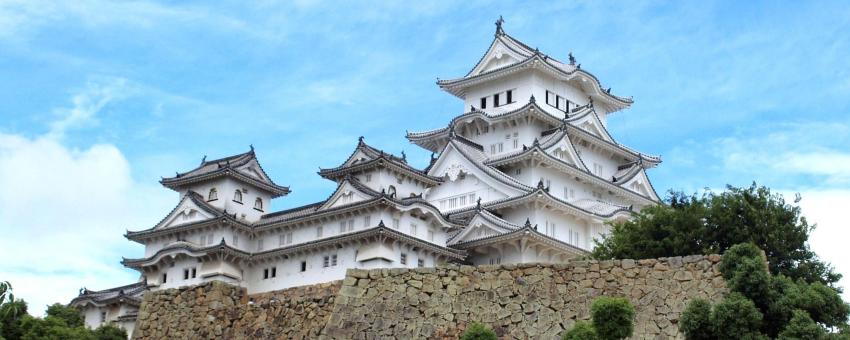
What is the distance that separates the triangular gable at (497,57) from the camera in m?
71.1

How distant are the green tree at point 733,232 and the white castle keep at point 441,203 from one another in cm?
1656

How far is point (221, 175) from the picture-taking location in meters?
64.2

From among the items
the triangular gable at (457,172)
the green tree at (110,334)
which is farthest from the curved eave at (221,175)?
the green tree at (110,334)

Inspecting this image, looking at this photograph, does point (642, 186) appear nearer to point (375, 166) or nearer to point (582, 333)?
point (375, 166)

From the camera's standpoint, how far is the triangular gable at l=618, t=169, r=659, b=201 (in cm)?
6994

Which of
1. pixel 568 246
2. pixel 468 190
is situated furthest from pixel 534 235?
pixel 468 190

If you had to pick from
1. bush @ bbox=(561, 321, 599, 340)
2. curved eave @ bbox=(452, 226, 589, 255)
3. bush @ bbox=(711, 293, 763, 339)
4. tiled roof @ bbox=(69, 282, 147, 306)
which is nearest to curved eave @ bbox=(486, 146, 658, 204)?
curved eave @ bbox=(452, 226, 589, 255)

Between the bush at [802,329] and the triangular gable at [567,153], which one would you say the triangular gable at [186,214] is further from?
the bush at [802,329]

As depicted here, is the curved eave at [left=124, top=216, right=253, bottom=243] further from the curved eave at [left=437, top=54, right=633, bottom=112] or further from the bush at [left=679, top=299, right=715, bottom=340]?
the bush at [left=679, top=299, right=715, bottom=340]

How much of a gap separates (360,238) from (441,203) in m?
9.32

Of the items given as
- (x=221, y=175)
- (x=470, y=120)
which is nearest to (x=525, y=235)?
(x=470, y=120)

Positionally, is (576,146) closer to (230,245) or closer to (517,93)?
(517,93)

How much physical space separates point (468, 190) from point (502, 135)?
18.0 feet

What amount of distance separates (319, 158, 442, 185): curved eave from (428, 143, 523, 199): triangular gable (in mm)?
1063
